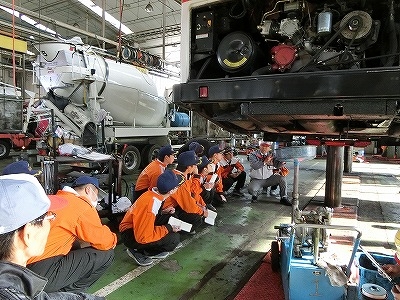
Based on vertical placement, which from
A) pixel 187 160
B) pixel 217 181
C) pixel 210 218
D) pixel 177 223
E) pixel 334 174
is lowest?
pixel 210 218

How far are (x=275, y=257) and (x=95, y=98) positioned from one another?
17.8 feet

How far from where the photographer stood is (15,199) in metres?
1.19

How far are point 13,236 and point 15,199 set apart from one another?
14cm

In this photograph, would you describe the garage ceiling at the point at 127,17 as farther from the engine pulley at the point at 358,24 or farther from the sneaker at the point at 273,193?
the engine pulley at the point at 358,24

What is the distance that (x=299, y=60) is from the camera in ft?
6.89

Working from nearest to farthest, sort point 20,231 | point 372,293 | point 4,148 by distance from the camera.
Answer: point 20,231
point 372,293
point 4,148

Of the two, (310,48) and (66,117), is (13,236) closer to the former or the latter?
(310,48)

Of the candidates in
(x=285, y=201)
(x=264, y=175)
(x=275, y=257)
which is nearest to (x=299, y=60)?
(x=275, y=257)

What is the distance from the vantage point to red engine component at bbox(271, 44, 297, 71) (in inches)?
80.9

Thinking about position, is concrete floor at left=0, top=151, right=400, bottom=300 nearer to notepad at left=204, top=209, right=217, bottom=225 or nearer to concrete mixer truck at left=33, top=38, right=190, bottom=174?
notepad at left=204, top=209, right=217, bottom=225

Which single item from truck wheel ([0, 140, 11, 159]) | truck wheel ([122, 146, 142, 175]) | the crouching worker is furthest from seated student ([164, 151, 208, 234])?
truck wheel ([0, 140, 11, 159])

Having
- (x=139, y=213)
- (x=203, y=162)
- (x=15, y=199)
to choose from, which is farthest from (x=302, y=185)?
(x=15, y=199)

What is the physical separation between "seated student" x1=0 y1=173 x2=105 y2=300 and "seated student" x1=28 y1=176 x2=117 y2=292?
32.0 inches

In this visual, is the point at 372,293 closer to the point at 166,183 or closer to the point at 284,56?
the point at 284,56
